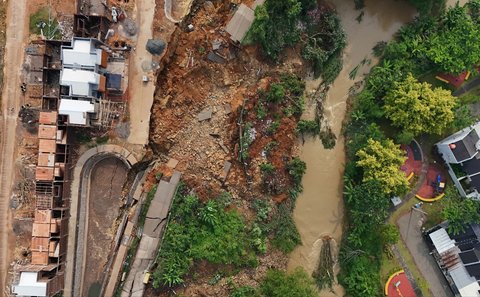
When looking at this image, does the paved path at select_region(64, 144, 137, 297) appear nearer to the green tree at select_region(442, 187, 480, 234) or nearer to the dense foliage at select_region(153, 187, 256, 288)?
the dense foliage at select_region(153, 187, 256, 288)

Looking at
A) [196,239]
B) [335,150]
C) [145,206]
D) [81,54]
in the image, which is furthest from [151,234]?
[335,150]

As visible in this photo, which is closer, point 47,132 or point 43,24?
point 47,132

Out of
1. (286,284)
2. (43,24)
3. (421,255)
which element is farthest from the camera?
(421,255)

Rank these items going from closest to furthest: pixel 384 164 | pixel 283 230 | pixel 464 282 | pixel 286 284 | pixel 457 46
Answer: pixel 286 284 → pixel 384 164 → pixel 457 46 → pixel 464 282 → pixel 283 230

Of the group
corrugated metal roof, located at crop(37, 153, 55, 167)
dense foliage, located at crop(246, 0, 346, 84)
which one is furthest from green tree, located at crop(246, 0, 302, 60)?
corrugated metal roof, located at crop(37, 153, 55, 167)

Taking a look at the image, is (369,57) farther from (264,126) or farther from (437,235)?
(437,235)

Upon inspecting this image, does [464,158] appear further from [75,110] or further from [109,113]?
[75,110]

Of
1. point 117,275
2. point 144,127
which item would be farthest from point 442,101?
point 117,275

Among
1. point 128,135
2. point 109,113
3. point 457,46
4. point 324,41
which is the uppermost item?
point 324,41
